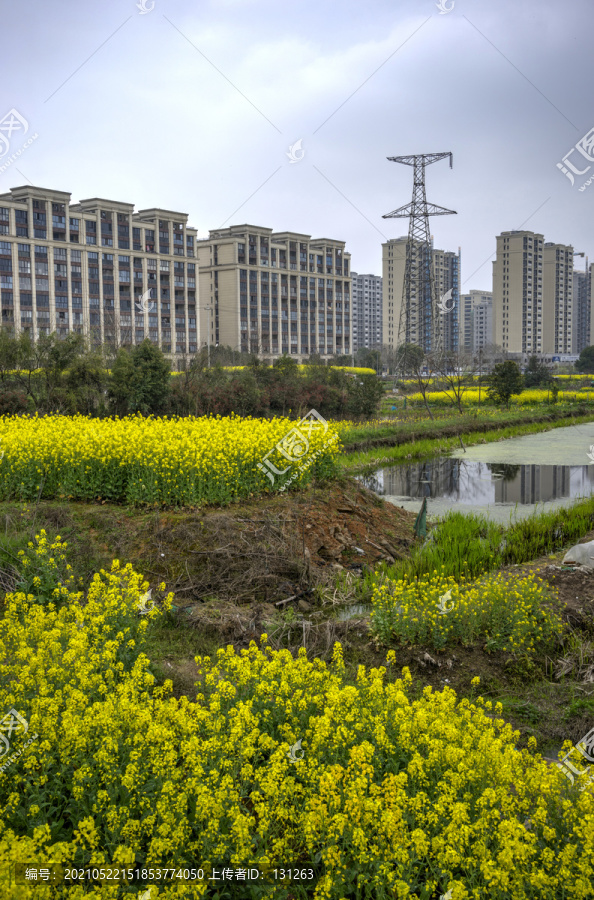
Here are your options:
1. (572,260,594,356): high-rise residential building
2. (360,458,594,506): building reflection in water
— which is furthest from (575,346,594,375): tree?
(572,260,594,356): high-rise residential building

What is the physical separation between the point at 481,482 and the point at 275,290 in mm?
88823

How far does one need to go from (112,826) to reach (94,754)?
42cm

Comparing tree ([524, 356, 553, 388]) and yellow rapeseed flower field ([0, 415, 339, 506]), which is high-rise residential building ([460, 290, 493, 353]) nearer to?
tree ([524, 356, 553, 388])

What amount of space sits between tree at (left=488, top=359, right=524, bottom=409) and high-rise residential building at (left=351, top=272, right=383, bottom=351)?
422 ft

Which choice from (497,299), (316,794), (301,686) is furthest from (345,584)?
(497,299)

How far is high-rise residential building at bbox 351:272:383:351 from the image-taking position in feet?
531

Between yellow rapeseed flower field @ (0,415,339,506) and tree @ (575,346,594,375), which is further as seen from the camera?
tree @ (575,346,594,375)

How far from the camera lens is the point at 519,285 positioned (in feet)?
323

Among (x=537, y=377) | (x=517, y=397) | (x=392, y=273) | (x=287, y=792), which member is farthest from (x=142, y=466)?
(x=392, y=273)

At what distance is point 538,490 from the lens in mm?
15148

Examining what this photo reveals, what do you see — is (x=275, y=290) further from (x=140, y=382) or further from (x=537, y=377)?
(x=140, y=382)

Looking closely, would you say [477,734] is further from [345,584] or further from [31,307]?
[31,307]

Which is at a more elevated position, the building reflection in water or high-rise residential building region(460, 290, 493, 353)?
high-rise residential building region(460, 290, 493, 353)

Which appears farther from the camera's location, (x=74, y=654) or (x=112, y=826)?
(x=74, y=654)
